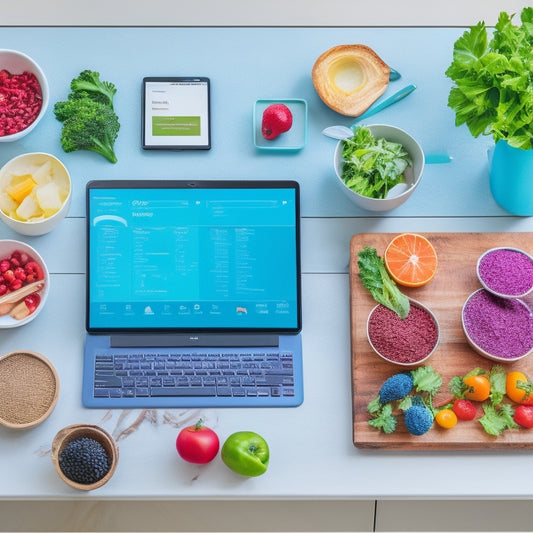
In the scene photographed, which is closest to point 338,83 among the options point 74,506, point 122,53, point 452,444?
point 122,53

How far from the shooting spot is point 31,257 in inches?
46.7

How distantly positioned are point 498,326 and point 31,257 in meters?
0.89

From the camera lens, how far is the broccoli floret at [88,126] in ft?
4.10

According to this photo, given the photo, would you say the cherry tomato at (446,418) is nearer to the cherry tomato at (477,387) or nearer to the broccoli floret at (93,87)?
the cherry tomato at (477,387)

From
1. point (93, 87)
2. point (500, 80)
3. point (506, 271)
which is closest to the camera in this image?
point (500, 80)

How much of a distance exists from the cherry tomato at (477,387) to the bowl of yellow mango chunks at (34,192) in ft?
2.72

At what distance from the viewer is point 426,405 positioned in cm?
114

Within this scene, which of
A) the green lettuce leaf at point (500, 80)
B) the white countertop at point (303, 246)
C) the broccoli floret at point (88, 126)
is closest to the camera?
the green lettuce leaf at point (500, 80)

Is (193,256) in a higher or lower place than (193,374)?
higher

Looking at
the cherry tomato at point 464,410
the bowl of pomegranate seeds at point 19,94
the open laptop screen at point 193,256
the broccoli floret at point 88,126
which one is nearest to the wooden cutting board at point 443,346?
the cherry tomato at point 464,410

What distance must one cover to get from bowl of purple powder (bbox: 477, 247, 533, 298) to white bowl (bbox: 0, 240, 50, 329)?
0.82 metres

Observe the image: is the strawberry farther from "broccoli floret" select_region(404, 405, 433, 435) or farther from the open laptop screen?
"broccoli floret" select_region(404, 405, 433, 435)

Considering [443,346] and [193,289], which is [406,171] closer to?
[443,346]

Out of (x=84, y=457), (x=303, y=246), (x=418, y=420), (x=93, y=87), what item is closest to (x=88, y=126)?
(x=93, y=87)
